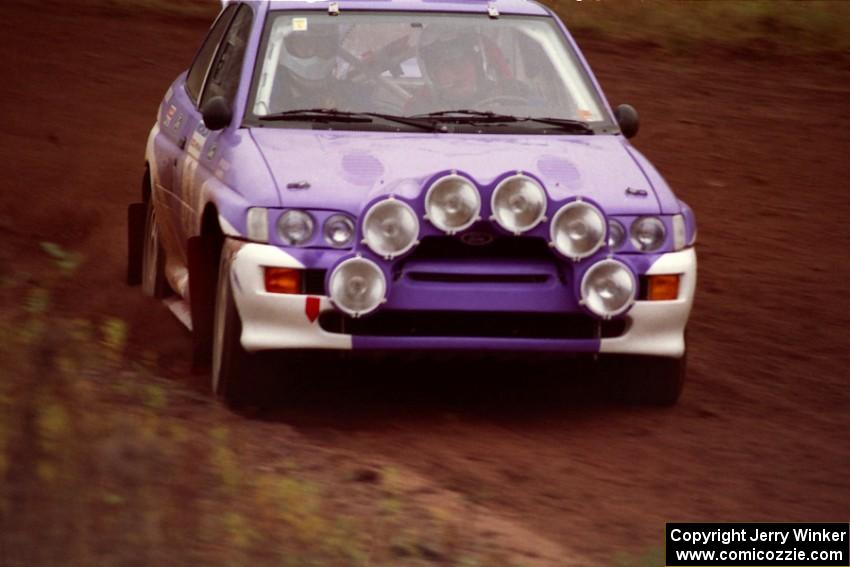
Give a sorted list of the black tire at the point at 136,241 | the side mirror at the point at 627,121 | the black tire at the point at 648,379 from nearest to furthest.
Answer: the black tire at the point at 648,379
the side mirror at the point at 627,121
the black tire at the point at 136,241

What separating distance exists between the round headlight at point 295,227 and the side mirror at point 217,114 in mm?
1026

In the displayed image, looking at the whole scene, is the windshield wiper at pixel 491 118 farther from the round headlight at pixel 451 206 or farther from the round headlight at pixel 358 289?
the round headlight at pixel 358 289

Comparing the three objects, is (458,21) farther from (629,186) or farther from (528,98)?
(629,186)

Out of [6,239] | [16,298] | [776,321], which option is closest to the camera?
[16,298]

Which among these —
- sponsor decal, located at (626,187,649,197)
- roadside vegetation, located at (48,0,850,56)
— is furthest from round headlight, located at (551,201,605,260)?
roadside vegetation, located at (48,0,850,56)

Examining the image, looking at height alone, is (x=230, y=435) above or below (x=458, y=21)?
below

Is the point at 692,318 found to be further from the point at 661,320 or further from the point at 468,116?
the point at 661,320

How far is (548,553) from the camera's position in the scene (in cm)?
607

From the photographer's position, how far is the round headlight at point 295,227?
306 inches

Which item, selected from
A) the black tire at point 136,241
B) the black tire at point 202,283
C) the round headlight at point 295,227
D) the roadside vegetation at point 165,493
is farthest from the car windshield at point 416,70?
the black tire at point 136,241

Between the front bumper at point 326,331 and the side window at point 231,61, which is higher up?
the side window at point 231,61

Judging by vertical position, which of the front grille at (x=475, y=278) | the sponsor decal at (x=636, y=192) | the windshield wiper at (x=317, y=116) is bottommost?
the front grille at (x=475, y=278)

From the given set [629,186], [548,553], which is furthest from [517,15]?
[548,553]

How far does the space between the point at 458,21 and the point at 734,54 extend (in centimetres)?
1049
